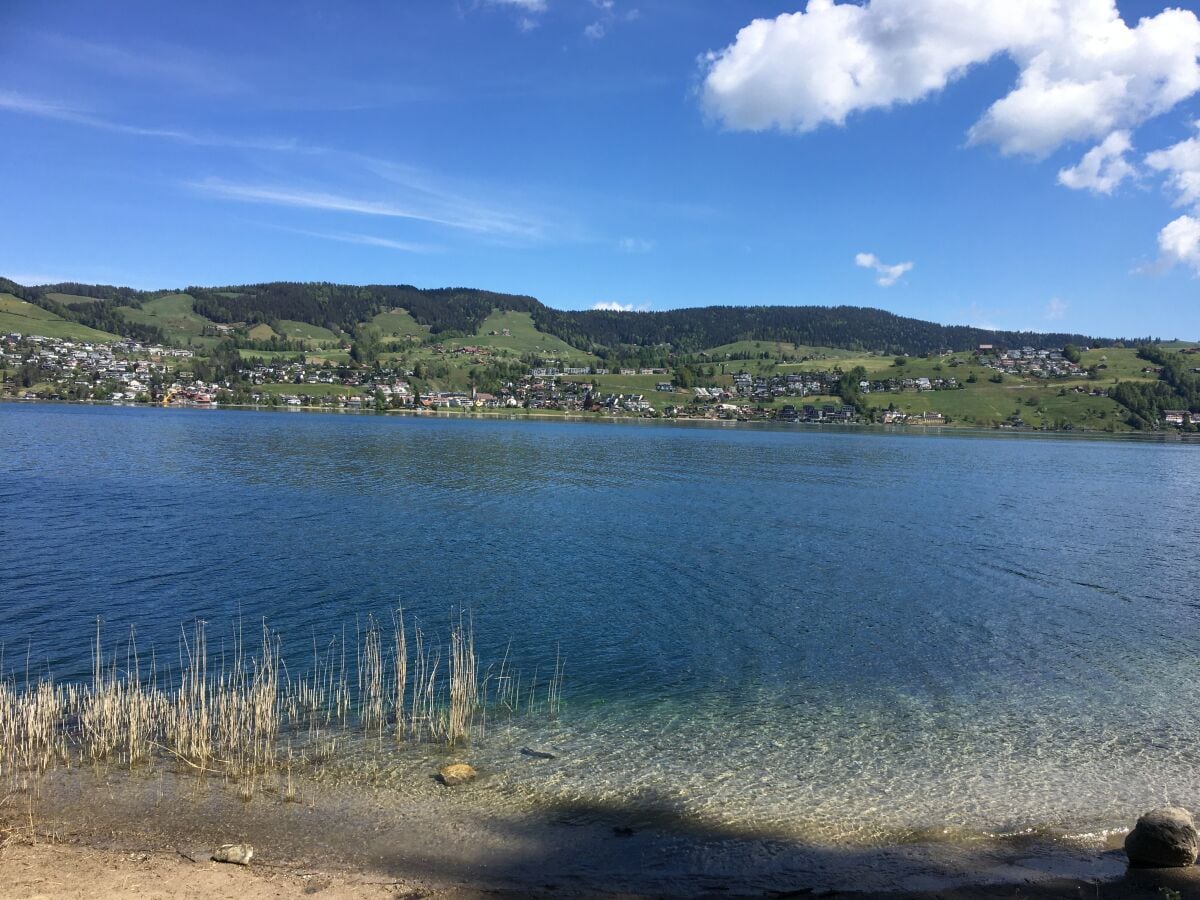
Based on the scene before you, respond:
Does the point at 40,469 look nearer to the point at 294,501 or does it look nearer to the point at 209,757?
the point at 294,501

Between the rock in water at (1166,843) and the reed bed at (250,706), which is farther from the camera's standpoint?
the reed bed at (250,706)

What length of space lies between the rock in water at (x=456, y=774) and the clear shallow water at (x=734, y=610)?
62 cm

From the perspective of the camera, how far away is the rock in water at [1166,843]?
1123 cm

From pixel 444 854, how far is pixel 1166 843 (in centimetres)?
1114

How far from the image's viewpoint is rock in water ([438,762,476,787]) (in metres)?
14.2

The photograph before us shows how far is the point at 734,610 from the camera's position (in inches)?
1097

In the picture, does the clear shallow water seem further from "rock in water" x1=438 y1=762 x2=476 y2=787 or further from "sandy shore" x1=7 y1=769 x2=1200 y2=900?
"sandy shore" x1=7 y1=769 x2=1200 y2=900

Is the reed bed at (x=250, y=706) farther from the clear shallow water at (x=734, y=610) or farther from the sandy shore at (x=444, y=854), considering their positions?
the clear shallow water at (x=734, y=610)

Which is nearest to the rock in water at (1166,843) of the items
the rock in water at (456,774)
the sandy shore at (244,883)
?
the sandy shore at (244,883)

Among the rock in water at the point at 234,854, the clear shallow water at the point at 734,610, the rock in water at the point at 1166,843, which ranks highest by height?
the rock in water at the point at 1166,843

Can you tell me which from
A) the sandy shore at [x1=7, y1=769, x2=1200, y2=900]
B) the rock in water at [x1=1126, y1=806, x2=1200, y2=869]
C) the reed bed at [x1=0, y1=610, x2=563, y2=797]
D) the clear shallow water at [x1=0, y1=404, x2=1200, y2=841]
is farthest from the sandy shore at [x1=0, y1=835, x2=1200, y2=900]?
the reed bed at [x1=0, y1=610, x2=563, y2=797]

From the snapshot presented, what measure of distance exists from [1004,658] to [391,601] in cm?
2056

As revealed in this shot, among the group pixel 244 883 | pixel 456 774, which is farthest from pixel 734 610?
pixel 244 883

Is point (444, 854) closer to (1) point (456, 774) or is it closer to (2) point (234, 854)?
(1) point (456, 774)
